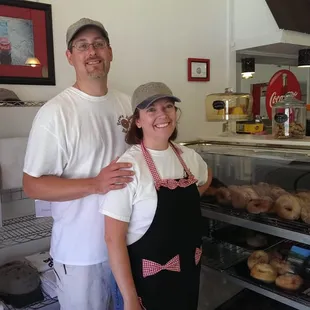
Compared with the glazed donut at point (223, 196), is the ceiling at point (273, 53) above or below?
above

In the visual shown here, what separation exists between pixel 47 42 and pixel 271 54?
1739mm

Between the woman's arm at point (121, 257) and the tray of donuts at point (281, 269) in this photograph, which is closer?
the woman's arm at point (121, 257)

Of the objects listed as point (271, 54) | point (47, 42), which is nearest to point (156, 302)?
point (47, 42)

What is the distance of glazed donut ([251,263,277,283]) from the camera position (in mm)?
1362

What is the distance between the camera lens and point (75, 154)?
119cm

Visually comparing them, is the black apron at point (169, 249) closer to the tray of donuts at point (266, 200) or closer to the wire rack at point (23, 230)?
the tray of donuts at point (266, 200)

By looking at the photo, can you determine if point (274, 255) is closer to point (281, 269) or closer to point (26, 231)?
point (281, 269)

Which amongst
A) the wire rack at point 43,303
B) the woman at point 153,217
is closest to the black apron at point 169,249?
the woman at point 153,217

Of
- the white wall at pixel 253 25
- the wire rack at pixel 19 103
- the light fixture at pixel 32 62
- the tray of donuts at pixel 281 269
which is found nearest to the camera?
the tray of donuts at pixel 281 269

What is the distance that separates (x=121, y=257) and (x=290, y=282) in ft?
2.12

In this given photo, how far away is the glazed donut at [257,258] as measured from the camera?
1443 mm

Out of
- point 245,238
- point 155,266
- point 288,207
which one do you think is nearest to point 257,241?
point 245,238

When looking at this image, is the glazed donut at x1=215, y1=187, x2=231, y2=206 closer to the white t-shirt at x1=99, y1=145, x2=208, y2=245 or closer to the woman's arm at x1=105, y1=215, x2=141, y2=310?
the white t-shirt at x1=99, y1=145, x2=208, y2=245

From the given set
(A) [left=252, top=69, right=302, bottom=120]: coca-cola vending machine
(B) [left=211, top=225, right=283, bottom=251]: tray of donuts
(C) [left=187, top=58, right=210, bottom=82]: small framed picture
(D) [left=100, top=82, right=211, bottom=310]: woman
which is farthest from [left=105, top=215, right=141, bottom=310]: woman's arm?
(C) [left=187, top=58, right=210, bottom=82]: small framed picture
